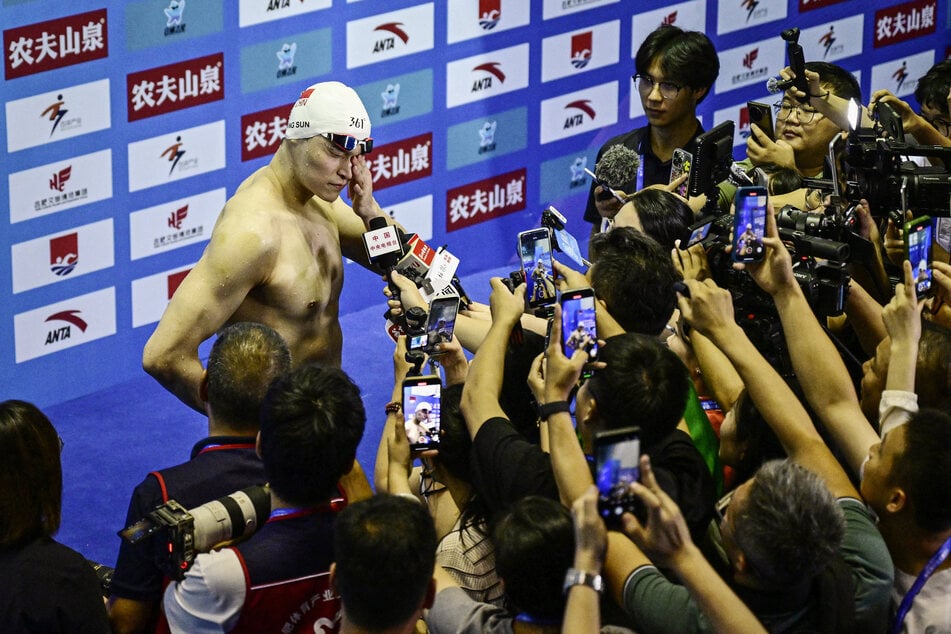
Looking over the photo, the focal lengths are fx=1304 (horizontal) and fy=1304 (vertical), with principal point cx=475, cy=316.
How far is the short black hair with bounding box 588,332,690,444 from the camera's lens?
287 cm

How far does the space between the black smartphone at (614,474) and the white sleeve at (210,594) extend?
769mm

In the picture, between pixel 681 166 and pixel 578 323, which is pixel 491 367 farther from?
pixel 681 166

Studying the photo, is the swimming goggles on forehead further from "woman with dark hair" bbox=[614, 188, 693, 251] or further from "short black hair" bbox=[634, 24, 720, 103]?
"short black hair" bbox=[634, 24, 720, 103]

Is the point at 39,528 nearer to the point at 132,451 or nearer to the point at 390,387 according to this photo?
the point at 132,451

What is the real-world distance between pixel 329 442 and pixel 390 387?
12.0 feet

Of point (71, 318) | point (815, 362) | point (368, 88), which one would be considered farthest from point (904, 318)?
point (368, 88)

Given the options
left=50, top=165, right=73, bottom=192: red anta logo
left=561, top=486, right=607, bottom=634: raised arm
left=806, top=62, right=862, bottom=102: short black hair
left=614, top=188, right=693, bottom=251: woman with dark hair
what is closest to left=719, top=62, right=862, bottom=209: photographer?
left=806, top=62, right=862, bottom=102: short black hair

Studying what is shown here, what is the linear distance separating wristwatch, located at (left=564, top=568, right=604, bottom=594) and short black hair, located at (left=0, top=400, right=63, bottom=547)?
1.13 meters

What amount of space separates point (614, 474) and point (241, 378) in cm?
113

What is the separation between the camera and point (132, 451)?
18.5ft

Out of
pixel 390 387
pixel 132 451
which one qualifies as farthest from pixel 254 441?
pixel 390 387

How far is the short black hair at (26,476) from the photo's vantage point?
8.74ft

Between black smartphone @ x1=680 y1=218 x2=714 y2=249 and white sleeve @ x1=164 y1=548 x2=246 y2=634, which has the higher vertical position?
black smartphone @ x1=680 y1=218 x2=714 y2=249

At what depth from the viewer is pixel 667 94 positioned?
5.45 m
